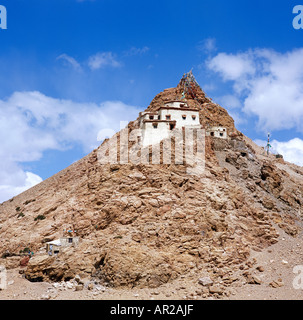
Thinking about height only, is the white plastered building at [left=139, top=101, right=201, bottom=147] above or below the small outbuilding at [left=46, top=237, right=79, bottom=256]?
above

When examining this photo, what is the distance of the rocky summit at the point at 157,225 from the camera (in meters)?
33.5

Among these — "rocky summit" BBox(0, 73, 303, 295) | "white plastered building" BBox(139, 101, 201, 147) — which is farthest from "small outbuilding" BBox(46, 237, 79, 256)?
"white plastered building" BBox(139, 101, 201, 147)

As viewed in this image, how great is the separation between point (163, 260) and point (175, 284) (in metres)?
2.59

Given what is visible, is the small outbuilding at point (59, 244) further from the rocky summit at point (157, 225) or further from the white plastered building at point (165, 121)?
the white plastered building at point (165, 121)

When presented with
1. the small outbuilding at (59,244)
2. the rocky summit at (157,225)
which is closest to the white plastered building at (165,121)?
the rocky summit at (157,225)

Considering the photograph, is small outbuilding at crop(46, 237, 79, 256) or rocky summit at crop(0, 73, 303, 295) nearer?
rocky summit at crop(0, 73, 303, 295)

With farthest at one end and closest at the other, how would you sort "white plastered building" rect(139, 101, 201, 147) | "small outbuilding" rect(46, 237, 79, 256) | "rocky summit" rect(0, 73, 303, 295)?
"white plastered building" rect(139, 101, 201, 147)
"small outbuilding" rect(46, 237, 79, 256)
"rocky summit" rect(0, 73, 303, 295)

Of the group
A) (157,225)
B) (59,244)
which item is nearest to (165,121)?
(157,225)

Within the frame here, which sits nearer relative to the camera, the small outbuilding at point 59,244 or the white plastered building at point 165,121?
the small outbuilding at point 59,244

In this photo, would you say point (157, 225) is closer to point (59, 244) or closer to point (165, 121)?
→ point (59, 244)

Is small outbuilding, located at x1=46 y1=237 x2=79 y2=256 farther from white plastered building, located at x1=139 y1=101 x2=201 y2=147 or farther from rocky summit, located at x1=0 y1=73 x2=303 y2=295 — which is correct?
white plastered building, located at x1=139 y1=101 x2=201 y2=147

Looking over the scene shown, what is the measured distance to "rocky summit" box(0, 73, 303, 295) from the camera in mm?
33500

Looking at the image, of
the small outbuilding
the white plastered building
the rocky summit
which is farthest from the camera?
the white plastered building
